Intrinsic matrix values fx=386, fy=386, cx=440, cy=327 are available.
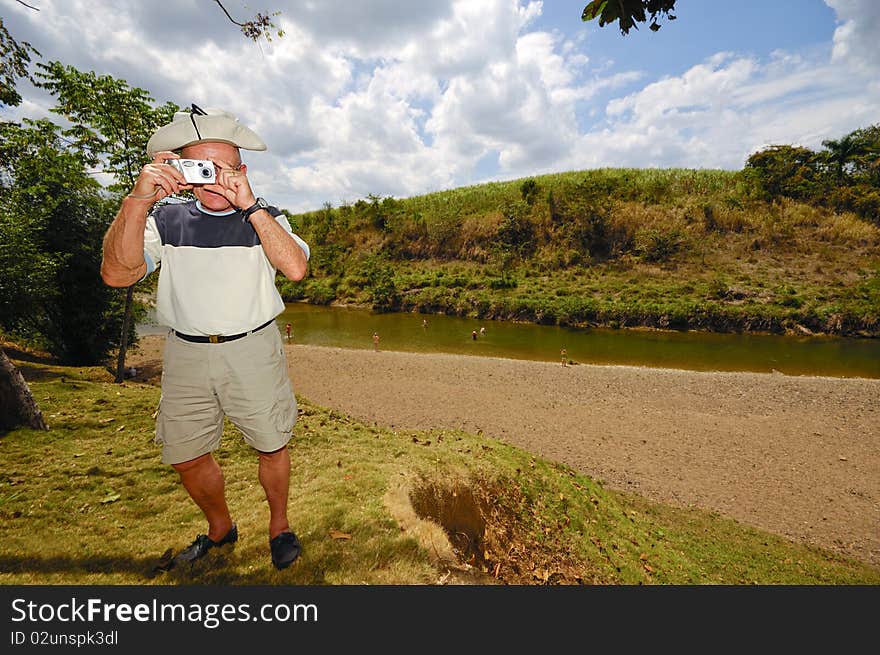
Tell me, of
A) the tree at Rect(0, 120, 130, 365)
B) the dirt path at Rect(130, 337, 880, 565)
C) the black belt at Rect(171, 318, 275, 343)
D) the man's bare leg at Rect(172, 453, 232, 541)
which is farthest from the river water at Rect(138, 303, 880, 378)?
the black belt at Rect(171, 318, 275, 343)

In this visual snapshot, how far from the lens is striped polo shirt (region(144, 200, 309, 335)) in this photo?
2270 millimetres

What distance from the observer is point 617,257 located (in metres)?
43.0

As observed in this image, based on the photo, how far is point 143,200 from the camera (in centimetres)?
205

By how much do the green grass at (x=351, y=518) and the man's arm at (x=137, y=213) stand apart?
89.9 inches

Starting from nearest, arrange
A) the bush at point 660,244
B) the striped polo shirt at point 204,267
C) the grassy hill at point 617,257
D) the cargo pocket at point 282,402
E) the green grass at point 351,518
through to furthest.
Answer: the striped polo shirt at point 204,267 → the cargo pocket at point 282,402 → the green grass at point 351,518 → the grassy hill at point 617,257 → the bush at point 660,244

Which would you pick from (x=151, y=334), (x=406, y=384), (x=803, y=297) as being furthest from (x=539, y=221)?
(x=151, y=334)

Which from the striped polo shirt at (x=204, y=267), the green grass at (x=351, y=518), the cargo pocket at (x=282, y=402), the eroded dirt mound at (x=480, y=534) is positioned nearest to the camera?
the striped polo shirt at (x=204, y=267)

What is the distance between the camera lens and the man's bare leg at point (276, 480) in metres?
2.60

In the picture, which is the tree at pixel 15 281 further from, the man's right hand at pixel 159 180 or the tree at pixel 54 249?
the man's right hand at pixel 159 180

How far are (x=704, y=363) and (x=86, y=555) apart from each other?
86.1 feet

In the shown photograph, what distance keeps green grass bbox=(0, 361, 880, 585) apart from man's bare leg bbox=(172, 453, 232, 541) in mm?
221

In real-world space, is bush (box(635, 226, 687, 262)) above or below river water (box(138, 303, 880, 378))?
above

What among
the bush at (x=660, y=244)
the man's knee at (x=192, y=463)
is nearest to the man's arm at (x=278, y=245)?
the man's knee at (x=192, y=463)

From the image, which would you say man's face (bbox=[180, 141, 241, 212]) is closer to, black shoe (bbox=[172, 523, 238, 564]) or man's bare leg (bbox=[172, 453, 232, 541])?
man's bare leg (bbox=[172, 453, 232, 541])
